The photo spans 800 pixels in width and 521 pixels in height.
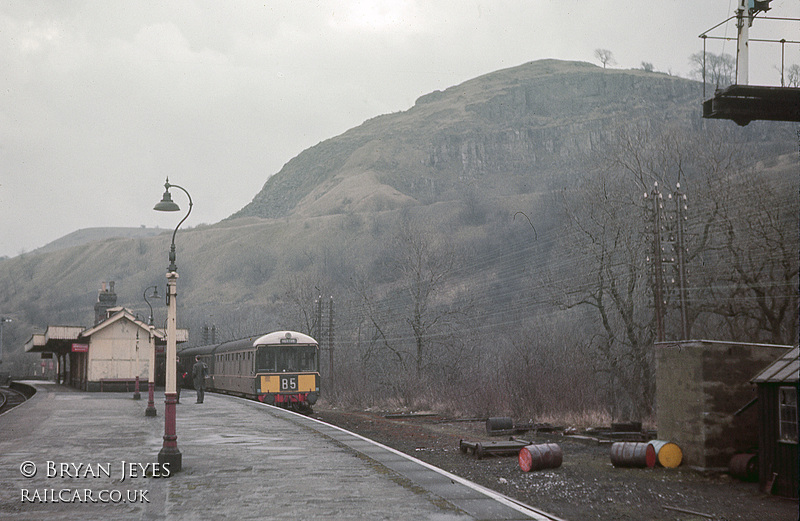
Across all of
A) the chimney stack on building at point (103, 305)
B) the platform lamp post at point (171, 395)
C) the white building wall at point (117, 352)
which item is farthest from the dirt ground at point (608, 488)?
the chimney stack on building at point (103, 305)

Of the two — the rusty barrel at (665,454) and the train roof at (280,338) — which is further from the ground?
the train roof at (280,338)

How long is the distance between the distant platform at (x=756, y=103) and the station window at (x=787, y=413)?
5.56 metres

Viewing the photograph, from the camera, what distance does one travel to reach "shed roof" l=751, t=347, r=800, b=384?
1338 cm

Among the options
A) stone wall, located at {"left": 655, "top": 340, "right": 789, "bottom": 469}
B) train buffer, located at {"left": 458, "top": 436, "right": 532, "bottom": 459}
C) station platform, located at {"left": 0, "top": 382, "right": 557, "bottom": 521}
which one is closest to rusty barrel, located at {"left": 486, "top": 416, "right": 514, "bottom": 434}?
train buffer, located at {"left": 458, "top": 436, "right": 532, "bottom": 459}

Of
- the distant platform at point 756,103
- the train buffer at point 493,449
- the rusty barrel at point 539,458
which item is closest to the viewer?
the distant platform at point 756,103

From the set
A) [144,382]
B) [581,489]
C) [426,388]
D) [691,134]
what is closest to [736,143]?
[691,134]

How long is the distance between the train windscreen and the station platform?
11494mm

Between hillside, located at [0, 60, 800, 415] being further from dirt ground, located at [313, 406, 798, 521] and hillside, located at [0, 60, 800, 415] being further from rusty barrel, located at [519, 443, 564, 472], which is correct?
rusty barrel, located at [519, 443, 564, 472]

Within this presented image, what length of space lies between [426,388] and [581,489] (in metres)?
27.3

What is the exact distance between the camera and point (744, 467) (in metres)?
15.0

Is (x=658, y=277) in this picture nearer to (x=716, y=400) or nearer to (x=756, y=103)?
(x=716, y=400)

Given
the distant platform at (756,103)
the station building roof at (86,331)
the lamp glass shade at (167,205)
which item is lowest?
the station building roof at (86,331)

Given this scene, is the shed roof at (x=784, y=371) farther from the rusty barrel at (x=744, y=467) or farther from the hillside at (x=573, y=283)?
the hillside at (x=573, y=283)

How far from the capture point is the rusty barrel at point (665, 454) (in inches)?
640
